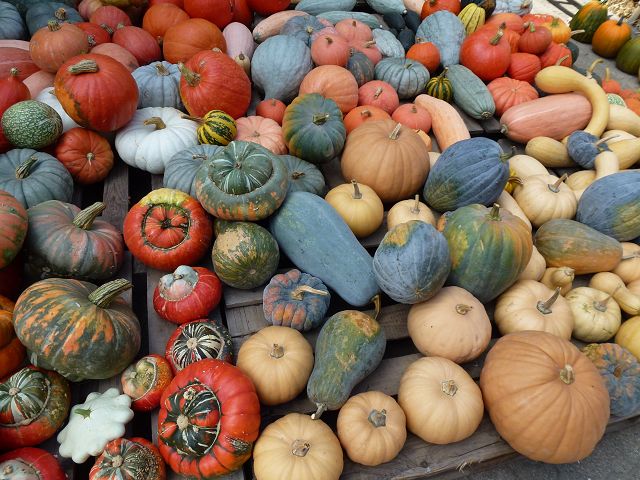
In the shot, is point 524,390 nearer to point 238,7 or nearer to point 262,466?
point 262,466

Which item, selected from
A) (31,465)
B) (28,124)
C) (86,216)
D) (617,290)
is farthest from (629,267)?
(28,124)

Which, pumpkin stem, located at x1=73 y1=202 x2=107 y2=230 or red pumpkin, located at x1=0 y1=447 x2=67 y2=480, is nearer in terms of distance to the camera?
red pumpkin, located at x1=0 y1=447 x2=67 y2=480

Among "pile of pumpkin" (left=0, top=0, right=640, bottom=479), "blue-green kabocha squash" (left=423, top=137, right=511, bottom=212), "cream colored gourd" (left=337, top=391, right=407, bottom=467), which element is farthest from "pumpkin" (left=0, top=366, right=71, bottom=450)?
"blue-green kabocha squash" (left=423, top=137, right=511, bottom=212)

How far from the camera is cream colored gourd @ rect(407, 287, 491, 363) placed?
7.39ft

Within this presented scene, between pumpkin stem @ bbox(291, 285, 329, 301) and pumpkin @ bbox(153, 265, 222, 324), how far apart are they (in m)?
0.44

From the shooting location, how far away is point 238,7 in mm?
4191

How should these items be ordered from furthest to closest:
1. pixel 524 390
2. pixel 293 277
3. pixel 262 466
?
1. pixel 293 277
2. pixel 524 390
3. pixel 262 466

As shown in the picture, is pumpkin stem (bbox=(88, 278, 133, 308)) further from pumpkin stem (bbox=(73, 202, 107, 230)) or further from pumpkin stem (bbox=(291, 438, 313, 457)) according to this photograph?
pumpkin stem (bbox=(291, 438, 313, 457))

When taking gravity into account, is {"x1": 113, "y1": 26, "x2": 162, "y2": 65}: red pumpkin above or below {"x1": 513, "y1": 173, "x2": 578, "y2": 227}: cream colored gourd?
above

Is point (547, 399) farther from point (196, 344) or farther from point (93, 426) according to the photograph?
point (93, 426)

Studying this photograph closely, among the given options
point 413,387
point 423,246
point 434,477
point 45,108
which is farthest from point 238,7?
point 434,477

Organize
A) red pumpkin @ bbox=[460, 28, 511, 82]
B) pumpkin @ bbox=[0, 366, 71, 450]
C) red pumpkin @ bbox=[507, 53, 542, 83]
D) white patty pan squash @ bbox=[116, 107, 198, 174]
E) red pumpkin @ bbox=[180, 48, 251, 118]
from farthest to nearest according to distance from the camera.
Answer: red pumpkin @ bbox=[507, 53, 542, 83], red pumpkin @ bbox=[460, 28, 511, 82], red pumpkin @ bbox=[180, 48, 251, 118], white patty pan squash @ bbox=[116, 107, 198, 174], pumpkin @ bbox=[0, 366, 71, 450]

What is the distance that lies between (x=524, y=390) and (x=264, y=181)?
5.31ft

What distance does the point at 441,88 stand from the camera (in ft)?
12.5
